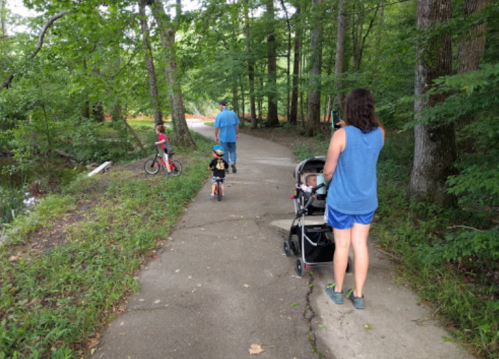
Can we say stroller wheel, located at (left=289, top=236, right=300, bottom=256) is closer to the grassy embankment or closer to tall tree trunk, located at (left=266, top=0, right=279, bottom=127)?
the grassy embankment

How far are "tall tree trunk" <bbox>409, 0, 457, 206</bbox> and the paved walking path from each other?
1846 millimetres

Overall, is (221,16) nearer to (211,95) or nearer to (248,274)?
(248,274)

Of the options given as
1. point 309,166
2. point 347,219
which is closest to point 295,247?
point 309,166

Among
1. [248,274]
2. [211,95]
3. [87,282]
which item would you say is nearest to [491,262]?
[248,274]

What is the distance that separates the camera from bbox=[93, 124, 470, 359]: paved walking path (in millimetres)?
2777

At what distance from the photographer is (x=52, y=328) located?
312 cm

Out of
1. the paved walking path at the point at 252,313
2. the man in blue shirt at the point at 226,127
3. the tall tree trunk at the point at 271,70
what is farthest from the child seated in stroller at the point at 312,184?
the tall tree trunk at the point at 271,70

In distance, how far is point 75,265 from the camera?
425cm

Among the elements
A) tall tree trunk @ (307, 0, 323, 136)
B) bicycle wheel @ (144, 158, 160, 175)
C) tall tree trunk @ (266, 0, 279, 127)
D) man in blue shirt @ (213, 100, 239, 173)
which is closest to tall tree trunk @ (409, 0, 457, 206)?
man in blue shirt @ (213, 100, 239, 173)

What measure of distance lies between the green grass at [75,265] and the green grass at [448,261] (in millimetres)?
3328

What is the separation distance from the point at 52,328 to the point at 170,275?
1320 mm

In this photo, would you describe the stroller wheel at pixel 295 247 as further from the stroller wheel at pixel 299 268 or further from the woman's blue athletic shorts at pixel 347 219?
the woman's blue athletic shorts at pixel 347 219

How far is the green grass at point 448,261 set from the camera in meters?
2.91

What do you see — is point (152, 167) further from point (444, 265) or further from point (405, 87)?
point (444, 265)
